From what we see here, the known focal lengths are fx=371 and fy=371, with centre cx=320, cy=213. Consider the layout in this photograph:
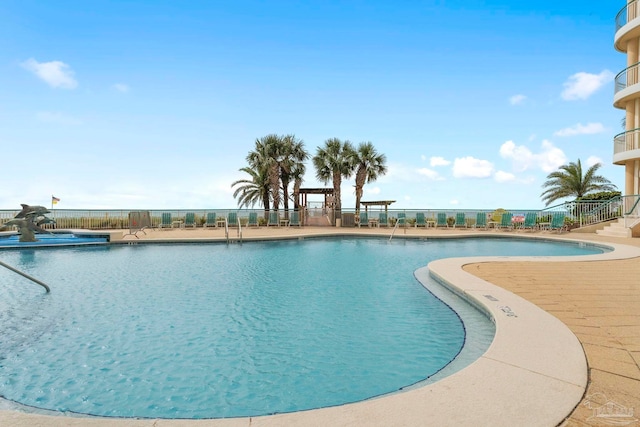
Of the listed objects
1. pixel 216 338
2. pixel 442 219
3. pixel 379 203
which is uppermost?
pixel 379 203

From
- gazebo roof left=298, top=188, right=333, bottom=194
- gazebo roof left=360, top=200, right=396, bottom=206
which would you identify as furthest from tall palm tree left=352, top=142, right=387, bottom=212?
gazebo roof left=298, top=188, right=333, bottom=194

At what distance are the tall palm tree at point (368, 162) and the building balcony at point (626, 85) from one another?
A: 13082 mm

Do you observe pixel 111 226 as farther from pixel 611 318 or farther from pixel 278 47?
pixel 611 318

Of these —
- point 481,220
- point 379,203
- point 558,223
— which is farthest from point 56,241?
point 558,223

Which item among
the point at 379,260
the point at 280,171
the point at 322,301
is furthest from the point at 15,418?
the point at 280,171

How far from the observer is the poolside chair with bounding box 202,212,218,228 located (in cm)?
2267

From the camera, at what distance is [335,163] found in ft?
84.3

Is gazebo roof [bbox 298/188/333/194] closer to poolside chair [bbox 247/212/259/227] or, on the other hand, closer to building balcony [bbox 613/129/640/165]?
poolside chair [bbox 247/212/259/227]

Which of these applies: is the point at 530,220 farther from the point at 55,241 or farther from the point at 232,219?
the point at 55,241

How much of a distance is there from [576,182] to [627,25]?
38.3 feet

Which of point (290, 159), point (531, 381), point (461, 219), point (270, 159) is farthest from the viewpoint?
point (290, 159)
